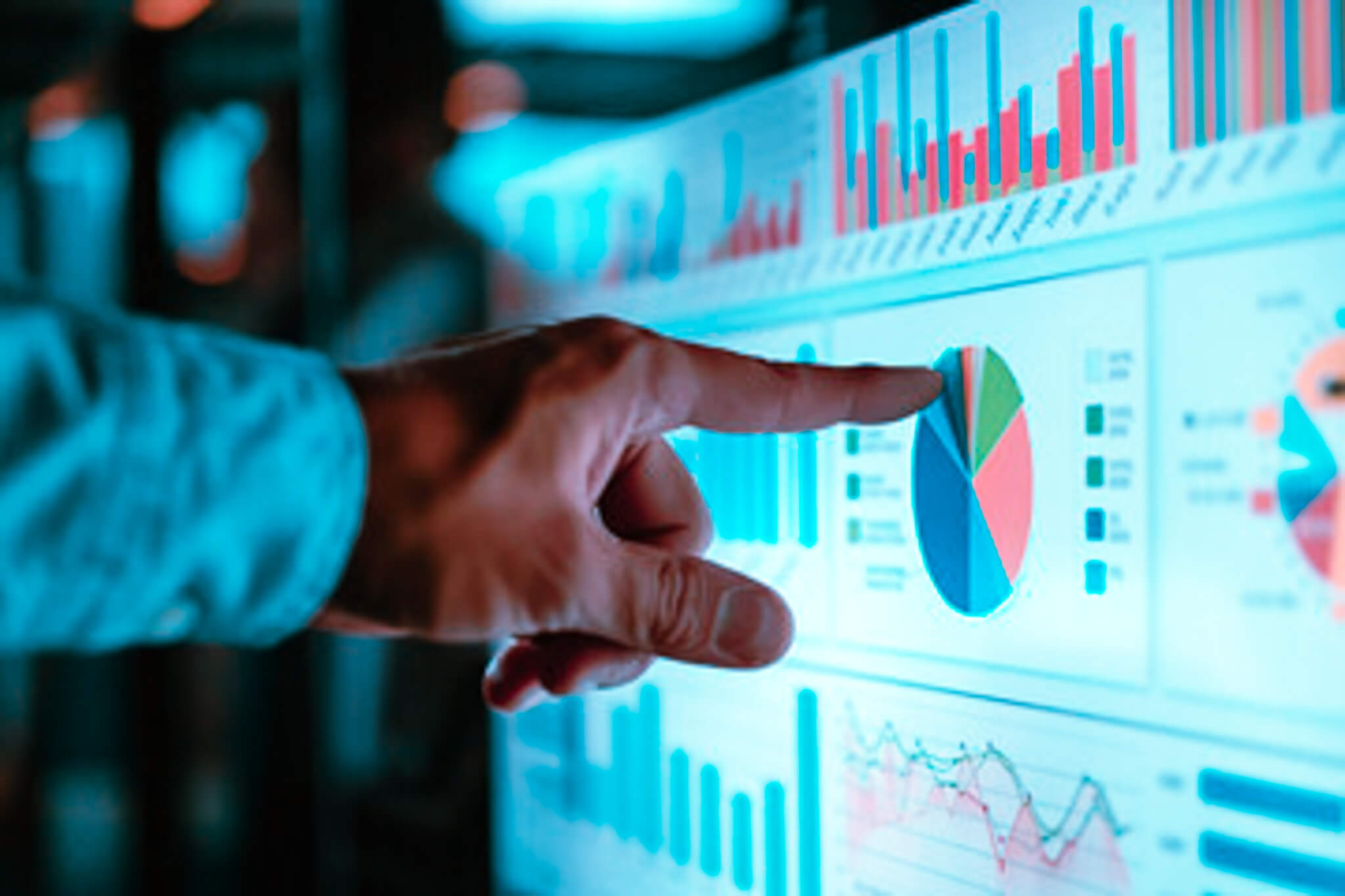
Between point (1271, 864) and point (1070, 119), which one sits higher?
point (1070, 119)

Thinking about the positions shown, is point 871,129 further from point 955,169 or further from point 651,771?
point 651,771

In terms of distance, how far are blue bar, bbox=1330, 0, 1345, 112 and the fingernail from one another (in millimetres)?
307

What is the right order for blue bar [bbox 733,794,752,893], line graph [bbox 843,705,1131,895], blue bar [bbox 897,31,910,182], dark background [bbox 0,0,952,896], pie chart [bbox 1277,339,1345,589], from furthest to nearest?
dark background [bbox 0,0,952,896] < blue bar [bbox 733,794,752,893] < blue bar [bbox 897,31,910,182] < line graph [bbox 843,705,1131,895] < pie chart [bbox 1277,339,1345,589]

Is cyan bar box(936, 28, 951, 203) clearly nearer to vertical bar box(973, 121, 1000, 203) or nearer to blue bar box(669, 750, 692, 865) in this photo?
vertical bar box(973, 121, 1000, 203)

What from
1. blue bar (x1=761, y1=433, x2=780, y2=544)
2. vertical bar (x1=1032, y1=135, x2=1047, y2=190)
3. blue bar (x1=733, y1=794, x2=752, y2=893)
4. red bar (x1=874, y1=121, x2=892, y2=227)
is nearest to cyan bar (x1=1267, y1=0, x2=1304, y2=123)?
vertical bar (x1=1032, y1=135, x2=1047, y2=190)

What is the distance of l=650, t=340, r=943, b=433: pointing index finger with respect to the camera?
625 millimetres

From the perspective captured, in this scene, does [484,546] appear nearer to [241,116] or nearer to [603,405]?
[603,405]

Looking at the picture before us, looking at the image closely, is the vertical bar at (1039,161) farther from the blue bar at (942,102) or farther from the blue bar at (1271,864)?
the blue bar at (1271,864)

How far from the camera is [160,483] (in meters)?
0.53

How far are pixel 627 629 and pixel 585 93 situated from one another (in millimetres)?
514

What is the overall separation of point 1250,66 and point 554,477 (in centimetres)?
30

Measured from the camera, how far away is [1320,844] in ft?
1.52

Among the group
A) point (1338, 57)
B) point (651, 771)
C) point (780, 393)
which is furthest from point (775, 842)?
point (1338, 57)

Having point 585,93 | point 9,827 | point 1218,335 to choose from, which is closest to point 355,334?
point 585,93
